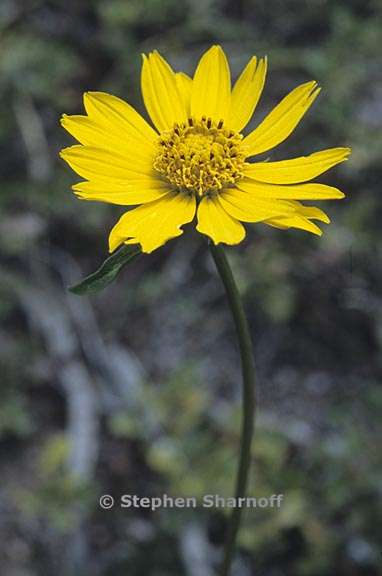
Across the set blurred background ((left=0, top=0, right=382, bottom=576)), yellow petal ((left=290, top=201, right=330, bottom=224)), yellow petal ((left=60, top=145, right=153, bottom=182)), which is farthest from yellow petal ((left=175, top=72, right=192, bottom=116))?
blurred background ((left=0, top=0, right=382, bottom=576))

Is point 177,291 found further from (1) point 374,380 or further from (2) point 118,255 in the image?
(2) point 118,255

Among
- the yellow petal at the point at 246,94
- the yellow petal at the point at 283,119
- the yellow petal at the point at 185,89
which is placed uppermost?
the yellow petal at the point at 185,89

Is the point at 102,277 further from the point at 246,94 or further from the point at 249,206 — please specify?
the point at 246,94

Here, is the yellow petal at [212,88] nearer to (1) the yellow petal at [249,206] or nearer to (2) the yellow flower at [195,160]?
(2) the yellow flower at [195,160]

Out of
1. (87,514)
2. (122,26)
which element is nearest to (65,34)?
(122,26)

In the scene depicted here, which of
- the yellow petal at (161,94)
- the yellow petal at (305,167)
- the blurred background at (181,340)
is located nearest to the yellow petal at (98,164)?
the yellow petal at (161,94)

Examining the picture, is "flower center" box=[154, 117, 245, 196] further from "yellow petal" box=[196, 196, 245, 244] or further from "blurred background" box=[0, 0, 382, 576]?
"blurred background" box=[0, 0, 382, 576]
